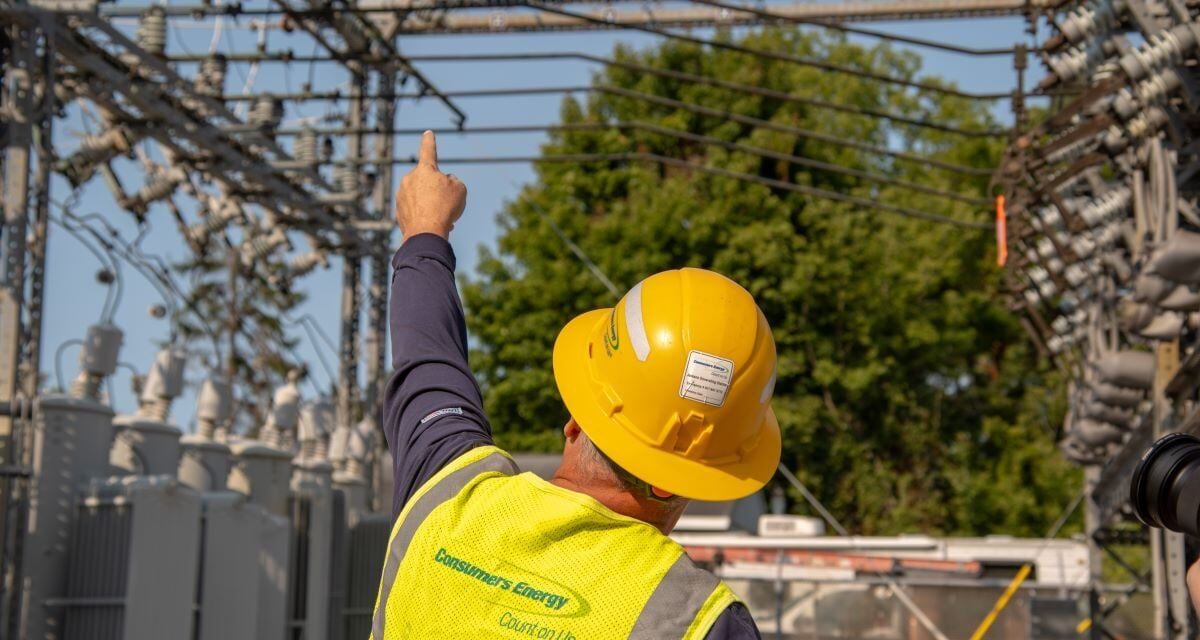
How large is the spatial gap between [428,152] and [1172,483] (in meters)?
1.55

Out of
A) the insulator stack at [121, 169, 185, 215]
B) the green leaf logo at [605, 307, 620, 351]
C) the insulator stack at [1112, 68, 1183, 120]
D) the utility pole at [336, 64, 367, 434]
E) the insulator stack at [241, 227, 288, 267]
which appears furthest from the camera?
the utility pole at [336, 64, 367, 434]

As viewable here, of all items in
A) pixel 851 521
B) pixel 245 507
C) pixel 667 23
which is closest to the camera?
pixel 245 507

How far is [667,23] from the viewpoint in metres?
26.3

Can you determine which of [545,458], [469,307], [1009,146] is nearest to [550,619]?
[1009,146]

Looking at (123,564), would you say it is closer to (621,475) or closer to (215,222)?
(215,222)

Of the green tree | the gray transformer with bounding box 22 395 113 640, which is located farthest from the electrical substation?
the green tree

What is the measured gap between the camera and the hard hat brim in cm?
242

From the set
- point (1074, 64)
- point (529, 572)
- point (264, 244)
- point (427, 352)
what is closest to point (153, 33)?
point (264, 244)

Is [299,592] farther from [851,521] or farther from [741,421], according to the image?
[851,521]

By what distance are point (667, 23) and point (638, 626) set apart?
81.3 feet

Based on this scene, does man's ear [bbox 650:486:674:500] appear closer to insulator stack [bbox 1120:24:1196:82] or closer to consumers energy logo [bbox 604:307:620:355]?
consumers energy logo [bbox 604:307:620:355]

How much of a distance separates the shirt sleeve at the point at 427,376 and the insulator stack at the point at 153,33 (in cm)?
1193

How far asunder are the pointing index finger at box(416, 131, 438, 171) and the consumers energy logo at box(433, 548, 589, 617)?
0.87 metres

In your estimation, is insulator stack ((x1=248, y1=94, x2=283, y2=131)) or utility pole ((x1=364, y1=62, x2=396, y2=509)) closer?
insulator stack ((x1=248, y1=94, x2=283, y2=131))
